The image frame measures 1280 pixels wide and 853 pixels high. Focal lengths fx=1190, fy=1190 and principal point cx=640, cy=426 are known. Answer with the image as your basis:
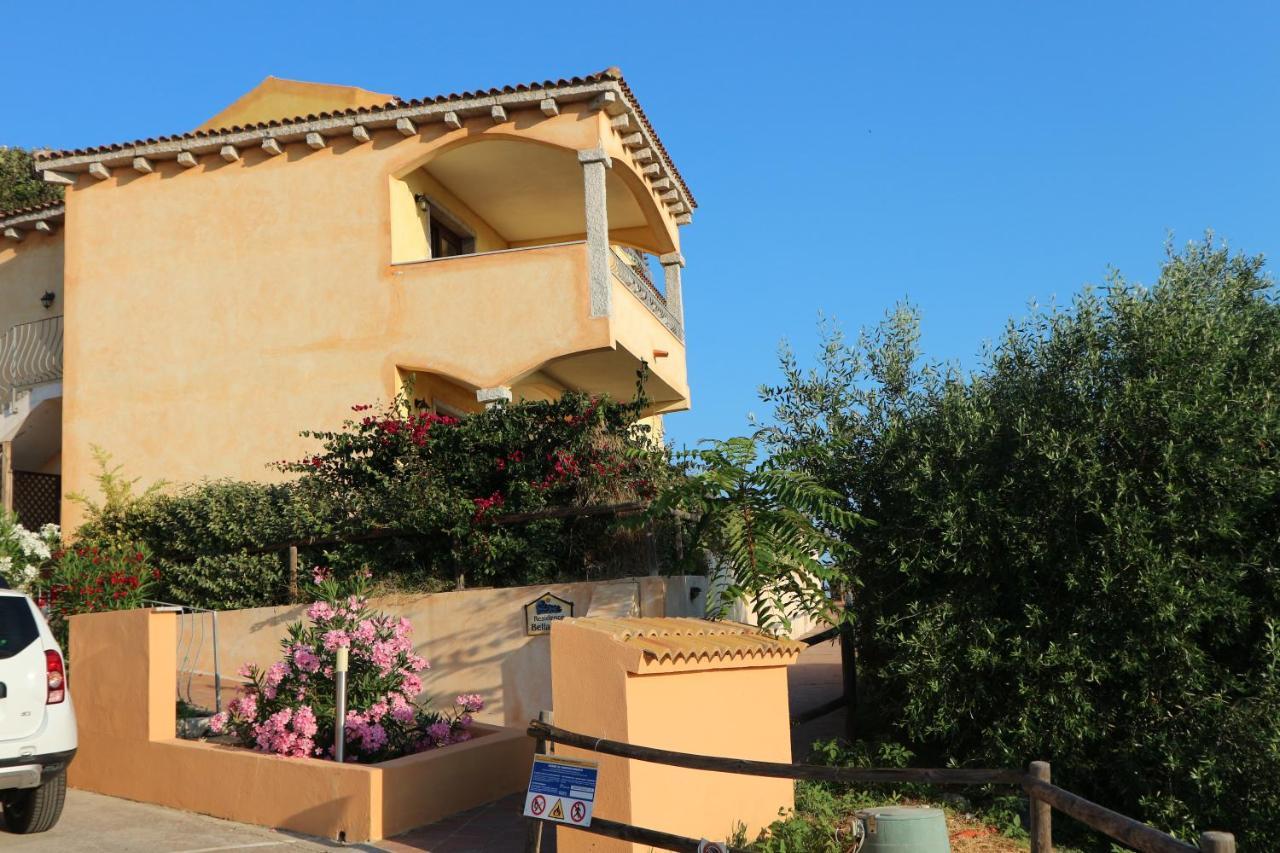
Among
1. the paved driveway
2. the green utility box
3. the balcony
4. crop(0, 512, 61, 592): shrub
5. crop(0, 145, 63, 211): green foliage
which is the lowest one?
the paved driveway

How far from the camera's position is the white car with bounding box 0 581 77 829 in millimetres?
7387

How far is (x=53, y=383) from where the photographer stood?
59.7ft

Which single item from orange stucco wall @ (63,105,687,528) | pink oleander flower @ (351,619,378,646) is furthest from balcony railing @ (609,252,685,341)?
pink oleander flower @ (351,619,378,646)

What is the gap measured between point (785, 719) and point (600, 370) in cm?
989

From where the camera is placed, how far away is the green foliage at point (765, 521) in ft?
31.0

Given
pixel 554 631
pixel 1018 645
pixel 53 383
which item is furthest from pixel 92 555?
pixel 1018 645

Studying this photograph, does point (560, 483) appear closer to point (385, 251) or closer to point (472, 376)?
point (472, 376)

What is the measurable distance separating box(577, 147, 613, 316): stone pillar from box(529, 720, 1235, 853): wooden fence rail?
29.2ft

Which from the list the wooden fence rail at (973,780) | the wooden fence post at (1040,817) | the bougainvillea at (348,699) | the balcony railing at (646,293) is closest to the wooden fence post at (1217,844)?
the wooden fence rail at (973,780)

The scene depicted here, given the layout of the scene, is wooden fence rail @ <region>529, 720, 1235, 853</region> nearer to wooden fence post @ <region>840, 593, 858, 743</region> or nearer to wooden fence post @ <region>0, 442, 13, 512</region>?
wooden fence post @ <region>840, 593, 858, 743</region>

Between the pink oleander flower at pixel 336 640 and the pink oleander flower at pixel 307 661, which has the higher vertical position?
the pink oleander flower at pixel 336 640

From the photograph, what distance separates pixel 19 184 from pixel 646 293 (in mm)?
20096

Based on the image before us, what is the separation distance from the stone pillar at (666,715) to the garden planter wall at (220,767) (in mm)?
1482

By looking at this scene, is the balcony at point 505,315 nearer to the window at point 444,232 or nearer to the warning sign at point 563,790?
the window at point 444,232
